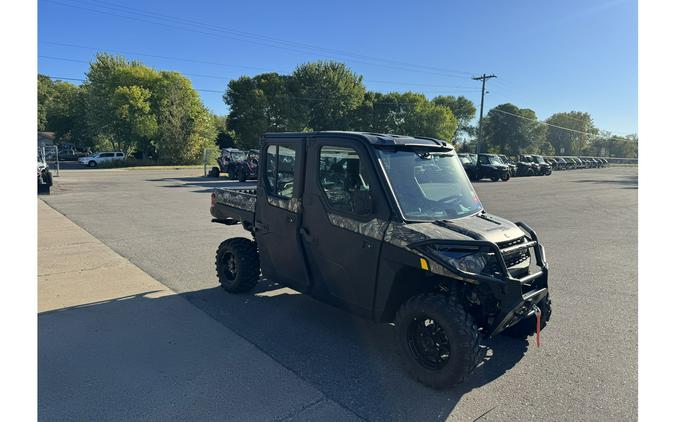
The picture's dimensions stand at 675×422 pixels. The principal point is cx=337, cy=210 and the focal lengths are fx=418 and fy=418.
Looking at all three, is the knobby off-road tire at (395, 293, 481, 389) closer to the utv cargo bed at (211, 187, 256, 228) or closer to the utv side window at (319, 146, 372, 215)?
the utv side window at (319, 146, 372, 215)

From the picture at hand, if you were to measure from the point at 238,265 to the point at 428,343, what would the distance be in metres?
2.77

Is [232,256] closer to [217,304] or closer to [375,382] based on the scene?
[217,304]

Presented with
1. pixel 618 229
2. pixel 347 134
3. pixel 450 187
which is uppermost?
pixel 347 134

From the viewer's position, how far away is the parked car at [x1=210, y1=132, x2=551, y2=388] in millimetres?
3293

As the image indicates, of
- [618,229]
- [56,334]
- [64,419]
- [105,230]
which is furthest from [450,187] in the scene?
[618,229]

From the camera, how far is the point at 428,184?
4.07m

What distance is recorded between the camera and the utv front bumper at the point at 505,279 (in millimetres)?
3211

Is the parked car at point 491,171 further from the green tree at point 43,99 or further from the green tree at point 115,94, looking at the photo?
the green tree at point 43,99

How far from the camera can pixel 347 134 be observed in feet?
13.4

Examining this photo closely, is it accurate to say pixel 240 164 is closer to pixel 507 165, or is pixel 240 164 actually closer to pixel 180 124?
pixel 507 165

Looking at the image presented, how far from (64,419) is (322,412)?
180cm

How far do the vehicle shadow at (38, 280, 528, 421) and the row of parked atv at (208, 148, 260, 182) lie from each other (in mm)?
19202

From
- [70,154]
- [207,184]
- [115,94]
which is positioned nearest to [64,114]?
[70,154]

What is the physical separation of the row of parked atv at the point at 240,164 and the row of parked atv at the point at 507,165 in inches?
488
